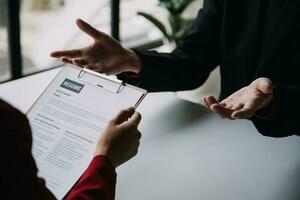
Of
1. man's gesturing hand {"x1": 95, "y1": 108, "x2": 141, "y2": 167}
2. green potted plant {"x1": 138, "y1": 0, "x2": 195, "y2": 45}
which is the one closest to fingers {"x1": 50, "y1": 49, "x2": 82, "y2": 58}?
man's gesturing hand {"x1": 95, "y1": 108, "x2": 141, "y2": 167}

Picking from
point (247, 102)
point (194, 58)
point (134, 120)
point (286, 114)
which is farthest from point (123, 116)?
point (194, 58)

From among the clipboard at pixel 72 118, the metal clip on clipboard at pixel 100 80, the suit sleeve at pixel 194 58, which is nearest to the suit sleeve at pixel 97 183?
the clipboard at pixel 72 118

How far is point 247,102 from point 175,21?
69.5 inches

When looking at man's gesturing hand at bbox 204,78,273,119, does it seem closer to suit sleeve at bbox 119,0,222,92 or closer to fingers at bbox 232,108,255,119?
fingers at bbox 232,108,255,119

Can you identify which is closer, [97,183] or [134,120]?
[97,183]

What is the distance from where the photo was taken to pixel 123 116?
792 mm

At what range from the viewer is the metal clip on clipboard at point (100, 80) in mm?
914

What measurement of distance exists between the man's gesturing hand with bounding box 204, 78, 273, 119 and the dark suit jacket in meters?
0.11

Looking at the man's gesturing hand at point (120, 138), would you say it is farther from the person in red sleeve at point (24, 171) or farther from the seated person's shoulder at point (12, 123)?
the seated person's shoulder at point (12, 123)

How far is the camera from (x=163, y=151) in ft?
3.36

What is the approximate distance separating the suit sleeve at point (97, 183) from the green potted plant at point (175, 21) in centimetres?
187

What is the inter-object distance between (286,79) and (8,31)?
1.42 m

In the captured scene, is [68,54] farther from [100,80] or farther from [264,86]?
[264,86]

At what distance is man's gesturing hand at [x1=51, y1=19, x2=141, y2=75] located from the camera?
1.03m
